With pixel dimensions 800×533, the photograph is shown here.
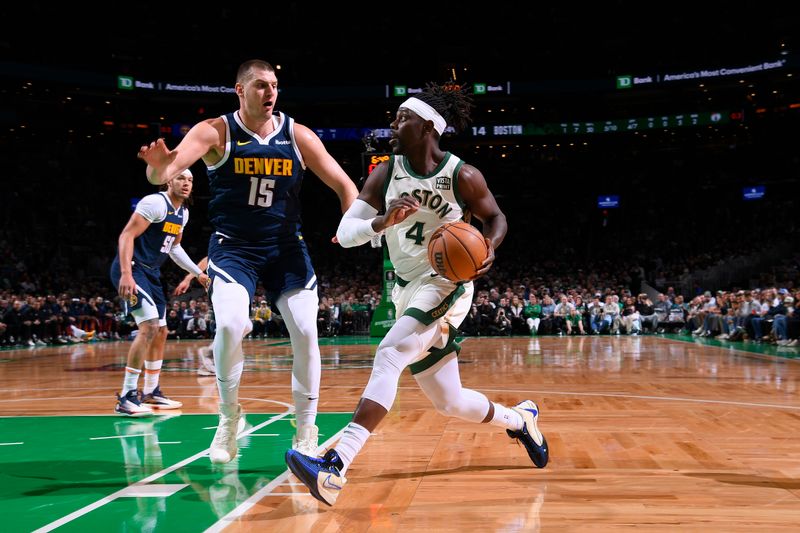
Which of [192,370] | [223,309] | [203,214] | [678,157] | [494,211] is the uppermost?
[678,157]

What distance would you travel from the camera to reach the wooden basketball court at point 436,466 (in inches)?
129

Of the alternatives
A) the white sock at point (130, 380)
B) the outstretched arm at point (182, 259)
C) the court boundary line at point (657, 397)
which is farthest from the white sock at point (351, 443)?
the court boundary line at point (657, 397)

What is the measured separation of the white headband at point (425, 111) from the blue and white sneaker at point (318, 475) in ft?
6.51

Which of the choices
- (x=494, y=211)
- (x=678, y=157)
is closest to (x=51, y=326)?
(x=494, y=211)

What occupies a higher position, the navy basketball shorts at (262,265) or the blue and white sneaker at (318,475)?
the navy basketball shorts at (262,265)

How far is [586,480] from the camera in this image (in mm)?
3971

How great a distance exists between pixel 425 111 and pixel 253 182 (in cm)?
111

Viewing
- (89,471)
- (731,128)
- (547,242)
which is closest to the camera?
(89,471)

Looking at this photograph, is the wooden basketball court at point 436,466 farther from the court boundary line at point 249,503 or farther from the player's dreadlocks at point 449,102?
the player's dreadlocks at point 449,102

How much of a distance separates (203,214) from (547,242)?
17.8 m

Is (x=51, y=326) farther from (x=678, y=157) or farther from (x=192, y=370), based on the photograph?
(x=678, y=157)

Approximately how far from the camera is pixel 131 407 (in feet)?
21.9

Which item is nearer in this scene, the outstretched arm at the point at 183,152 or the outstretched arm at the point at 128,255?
the outstretched arm at the point at 183,152

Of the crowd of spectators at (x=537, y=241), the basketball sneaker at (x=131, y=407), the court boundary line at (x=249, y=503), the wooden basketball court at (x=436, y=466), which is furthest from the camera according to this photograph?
the crowd of spectators at (x=537, y=241)
